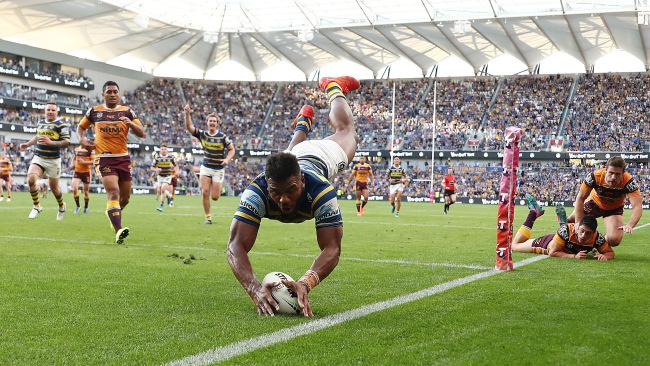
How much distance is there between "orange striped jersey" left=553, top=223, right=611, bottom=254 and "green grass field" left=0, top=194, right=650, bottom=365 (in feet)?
1.30

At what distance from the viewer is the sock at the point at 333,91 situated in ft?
25.7

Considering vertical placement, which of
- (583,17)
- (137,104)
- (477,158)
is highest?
(583,17)

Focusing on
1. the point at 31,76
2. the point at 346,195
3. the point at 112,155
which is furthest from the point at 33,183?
the point at 31,76

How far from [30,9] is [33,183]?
35.9 meters

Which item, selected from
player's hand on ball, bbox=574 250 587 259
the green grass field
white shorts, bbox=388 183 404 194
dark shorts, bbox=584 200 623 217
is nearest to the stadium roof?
white shorts, bbox=388 183 404 194

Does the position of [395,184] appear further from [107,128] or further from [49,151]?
[107,128]

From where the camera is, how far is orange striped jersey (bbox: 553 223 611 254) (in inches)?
359

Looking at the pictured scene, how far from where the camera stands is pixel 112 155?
10.6 meters

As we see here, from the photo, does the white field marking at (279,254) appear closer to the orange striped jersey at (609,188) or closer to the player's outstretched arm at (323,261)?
the orange striped jersey at (609,188)

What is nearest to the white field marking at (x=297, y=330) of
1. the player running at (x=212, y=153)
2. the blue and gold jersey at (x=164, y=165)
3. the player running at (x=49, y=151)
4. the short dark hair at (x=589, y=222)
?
the short dark hair at (x=589, y=222)

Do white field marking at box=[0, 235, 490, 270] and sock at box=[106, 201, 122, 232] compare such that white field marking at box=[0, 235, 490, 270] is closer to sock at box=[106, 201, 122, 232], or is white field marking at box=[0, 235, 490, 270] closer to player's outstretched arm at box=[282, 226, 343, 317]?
sock at box=[106, 201, 122, 232]

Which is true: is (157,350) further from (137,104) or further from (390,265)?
(137,104)

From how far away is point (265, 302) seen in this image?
15.0 ft

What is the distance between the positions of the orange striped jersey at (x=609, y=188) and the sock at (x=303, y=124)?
13.3 feet
